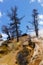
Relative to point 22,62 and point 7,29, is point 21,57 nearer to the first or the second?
point 22,62

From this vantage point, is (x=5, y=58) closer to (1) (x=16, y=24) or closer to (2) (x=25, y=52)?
(2) (x=25, y=52)

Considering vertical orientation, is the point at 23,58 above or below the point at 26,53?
below

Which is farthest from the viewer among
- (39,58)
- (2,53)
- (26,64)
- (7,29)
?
(7,29)

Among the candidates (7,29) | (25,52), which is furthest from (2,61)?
(7,29)

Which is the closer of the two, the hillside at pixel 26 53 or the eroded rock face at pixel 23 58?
the hillside at pixel 26 53

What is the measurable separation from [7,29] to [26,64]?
40.5 metres

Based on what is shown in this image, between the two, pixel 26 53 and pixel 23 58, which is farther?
pixel 26 53

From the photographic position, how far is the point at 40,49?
4175 centimetres

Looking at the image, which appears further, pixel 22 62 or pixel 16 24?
pixel 16 24

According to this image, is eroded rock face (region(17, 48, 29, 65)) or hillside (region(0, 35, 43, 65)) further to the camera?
eroded rock face (region(17, 48, 29, 65))

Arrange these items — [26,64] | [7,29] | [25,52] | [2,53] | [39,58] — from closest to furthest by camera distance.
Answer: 1. [39,58]
2. [26,64]
3. [25,52]
4. [2,53]
5. [7,29]

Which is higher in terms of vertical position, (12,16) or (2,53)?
(12,16)

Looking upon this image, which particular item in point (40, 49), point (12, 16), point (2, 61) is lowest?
point (2, 61)

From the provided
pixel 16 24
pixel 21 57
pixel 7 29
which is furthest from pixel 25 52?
pixel 7 29
